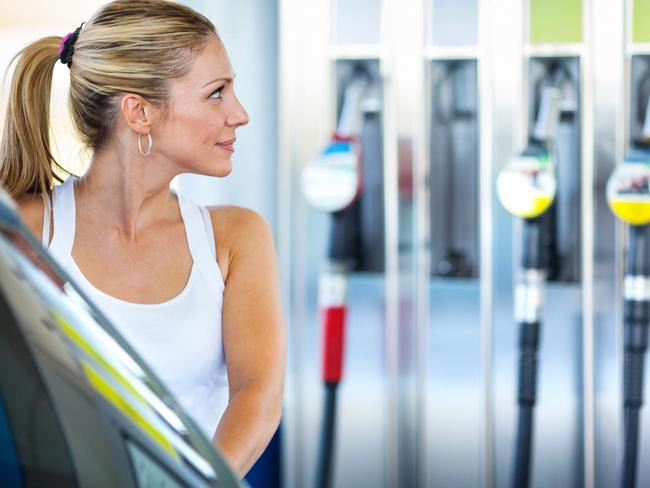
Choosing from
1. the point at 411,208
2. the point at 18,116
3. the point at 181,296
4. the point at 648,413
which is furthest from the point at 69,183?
the point at 648,413

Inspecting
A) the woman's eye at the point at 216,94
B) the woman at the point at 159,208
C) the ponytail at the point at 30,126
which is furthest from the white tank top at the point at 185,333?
the woman's eye at the point at 216,94

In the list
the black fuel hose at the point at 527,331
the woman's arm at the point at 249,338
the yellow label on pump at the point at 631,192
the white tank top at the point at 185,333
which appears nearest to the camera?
the woman's arm at the point at 249,338

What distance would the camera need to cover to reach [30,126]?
1785 mm

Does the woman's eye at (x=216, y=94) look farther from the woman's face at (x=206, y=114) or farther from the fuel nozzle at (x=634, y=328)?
the fuel nozzle at (x=634, y=328)

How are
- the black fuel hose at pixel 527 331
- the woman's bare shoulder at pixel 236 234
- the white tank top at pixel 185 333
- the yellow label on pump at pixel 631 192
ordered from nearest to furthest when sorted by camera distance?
the white tank top at pixel 185 333 < the woman's bare shoulder at pixel 236 234 < the yellow label on pump at pixel 631 192 < the black fuel hose at pixel 527 331

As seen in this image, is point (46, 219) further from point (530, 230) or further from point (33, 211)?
point (530, 230)

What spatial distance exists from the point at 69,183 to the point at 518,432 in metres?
1.77

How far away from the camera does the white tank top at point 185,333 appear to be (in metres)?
1.62

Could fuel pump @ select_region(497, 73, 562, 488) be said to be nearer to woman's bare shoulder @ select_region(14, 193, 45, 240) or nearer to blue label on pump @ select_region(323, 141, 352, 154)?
blue label on pump @ select_region(323, 141, 352, 154)

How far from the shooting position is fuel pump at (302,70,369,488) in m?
3.25

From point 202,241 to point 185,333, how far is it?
6.3 inches

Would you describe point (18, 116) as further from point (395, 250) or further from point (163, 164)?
point (395, 250)

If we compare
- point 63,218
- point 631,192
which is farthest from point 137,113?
point 631,192

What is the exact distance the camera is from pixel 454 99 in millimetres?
3332
